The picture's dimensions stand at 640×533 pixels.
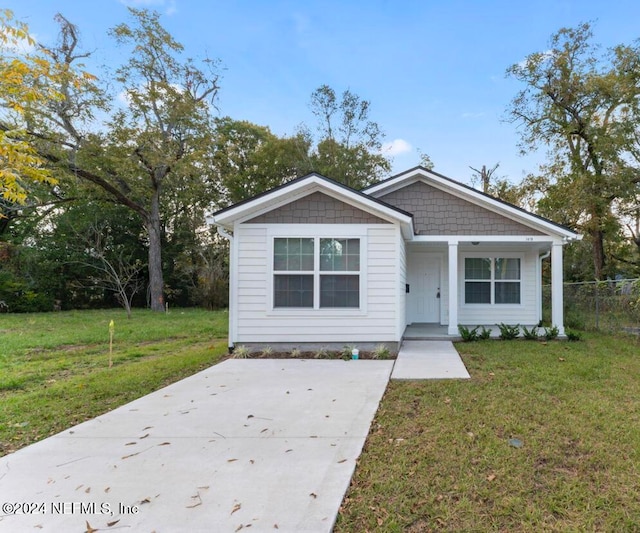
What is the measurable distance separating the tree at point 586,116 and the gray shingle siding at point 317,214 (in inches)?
562

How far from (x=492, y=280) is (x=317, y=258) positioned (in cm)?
628

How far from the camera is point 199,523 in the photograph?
2.40 m

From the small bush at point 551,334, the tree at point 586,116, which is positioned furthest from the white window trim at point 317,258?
the tree at point 586,116

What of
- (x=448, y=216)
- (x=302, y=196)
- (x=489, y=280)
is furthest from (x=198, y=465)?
(x=489, y=280)

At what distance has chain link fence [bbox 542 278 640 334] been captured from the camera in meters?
9.53

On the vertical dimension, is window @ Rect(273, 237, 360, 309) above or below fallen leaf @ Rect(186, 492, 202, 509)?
above

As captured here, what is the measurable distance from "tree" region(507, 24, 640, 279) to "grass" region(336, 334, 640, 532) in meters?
15.2

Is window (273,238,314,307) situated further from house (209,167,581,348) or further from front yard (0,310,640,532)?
front yard (0,310,640,532)

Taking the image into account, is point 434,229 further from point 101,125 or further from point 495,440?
point 101,125

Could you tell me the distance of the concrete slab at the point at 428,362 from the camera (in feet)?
20.1

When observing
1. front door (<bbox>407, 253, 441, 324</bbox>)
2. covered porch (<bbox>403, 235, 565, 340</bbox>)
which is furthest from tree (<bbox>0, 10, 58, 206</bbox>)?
front door (<bbox>407, 253, 441, 324</bbox>)

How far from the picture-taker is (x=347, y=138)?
2394cm

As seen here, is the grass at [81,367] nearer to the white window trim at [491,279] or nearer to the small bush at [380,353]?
the small bush at [380,353]

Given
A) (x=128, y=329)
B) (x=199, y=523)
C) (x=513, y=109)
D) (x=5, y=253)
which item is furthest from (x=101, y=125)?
(x=199, y=523)
